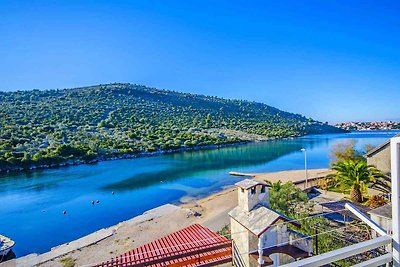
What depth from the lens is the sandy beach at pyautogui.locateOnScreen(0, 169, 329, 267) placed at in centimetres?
1282

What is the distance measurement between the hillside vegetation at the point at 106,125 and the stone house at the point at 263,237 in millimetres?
44743

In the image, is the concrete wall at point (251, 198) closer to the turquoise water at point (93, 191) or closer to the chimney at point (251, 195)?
the chimney at point (251, 195)

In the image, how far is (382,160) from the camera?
53.1ft

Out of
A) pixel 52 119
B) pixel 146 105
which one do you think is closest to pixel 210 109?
pixel 146 105

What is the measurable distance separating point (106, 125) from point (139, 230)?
57.1 meters

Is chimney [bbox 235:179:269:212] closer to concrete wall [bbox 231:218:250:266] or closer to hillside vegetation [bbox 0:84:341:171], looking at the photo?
concrete wall [bbox 231:218:250:266]

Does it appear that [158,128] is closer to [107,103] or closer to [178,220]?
[107,103]

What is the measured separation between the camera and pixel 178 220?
56.2 feet

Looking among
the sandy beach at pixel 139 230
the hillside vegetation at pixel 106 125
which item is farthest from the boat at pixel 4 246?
the hillside vegetation at pixel 106 125

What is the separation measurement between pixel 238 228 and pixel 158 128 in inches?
2685

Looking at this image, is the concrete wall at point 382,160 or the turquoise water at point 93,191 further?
the turquoise water at point 93,191

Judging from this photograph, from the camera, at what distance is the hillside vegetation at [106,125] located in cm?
4822

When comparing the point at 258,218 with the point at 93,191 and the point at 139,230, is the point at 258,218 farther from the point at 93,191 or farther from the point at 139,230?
the point at 93,191

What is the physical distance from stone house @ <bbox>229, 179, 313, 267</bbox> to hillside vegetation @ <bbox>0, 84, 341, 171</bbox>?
4474cm
